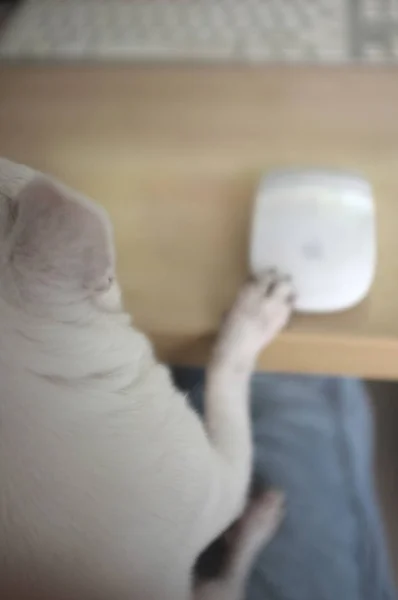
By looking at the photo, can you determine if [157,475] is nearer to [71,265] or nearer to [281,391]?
[71,265]

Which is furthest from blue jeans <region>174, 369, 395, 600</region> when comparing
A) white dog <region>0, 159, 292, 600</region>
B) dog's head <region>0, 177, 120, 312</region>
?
dog's head <region>0, 177, 120, 312</region>

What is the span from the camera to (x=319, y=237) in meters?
0.64

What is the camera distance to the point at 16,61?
91 cm

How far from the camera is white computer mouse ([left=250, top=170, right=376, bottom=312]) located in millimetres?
636

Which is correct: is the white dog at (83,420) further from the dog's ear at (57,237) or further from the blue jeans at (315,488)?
the blue jeans at (315,488)

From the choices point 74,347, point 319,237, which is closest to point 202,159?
point 319,237

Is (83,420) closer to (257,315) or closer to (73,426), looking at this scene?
(73,426)

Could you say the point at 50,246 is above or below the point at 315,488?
above

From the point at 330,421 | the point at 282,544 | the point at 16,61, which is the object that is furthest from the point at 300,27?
the point at 282,544

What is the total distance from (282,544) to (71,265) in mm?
372

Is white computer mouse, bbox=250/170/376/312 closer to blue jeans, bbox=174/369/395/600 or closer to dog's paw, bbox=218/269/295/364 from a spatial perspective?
dog's paw, bbox=218/269/295/364

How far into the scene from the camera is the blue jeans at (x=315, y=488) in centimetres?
74

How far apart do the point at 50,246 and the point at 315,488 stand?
1.33ft

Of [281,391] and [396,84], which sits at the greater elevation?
[396,84]
